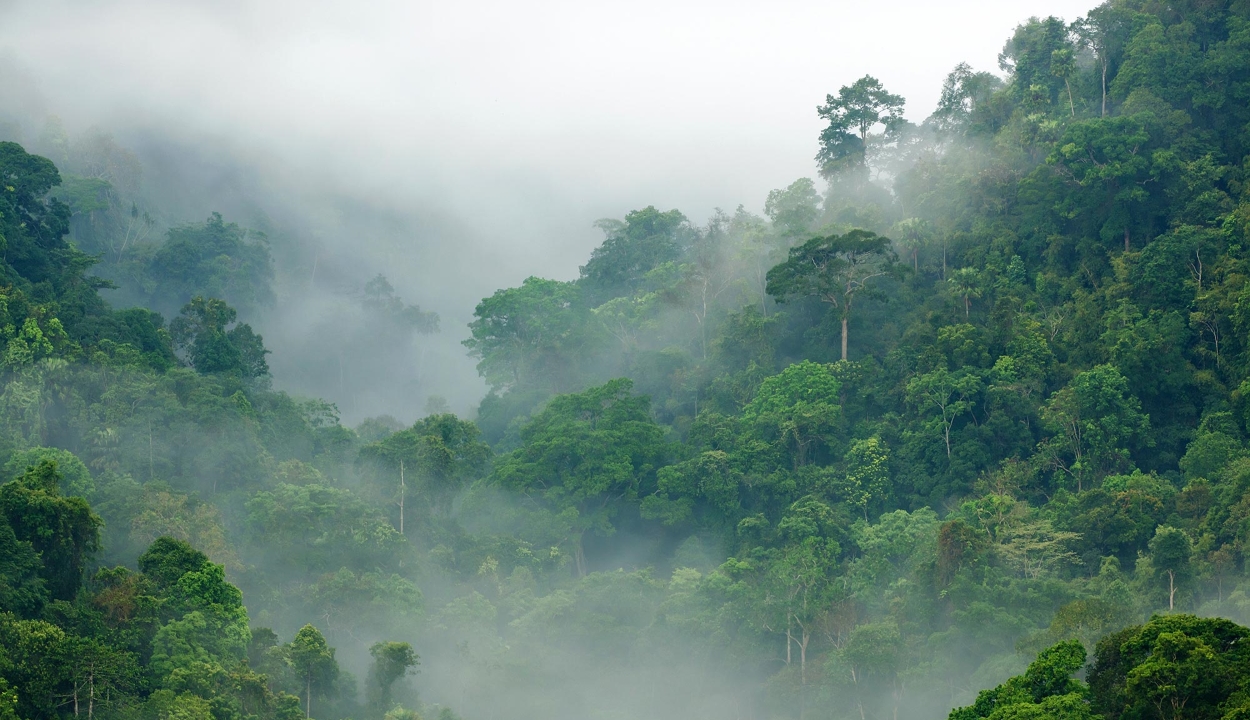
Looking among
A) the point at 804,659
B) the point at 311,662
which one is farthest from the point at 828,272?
the point at 311,662

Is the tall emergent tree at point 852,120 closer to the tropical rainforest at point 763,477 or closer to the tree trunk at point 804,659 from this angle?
the tropical rainforest at point 763,477

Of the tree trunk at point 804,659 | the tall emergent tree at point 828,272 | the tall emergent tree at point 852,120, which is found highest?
the tall emergent tree at point 852,120

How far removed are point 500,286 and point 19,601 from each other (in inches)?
1950

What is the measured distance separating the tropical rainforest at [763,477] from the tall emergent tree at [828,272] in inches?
5.4

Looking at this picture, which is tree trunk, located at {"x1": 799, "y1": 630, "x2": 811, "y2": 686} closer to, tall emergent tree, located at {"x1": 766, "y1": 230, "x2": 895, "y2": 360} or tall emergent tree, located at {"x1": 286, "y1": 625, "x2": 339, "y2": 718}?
tall emergent tree, located at {"x1": 286, "y1": 625, "x2": 339, "y2": 718}

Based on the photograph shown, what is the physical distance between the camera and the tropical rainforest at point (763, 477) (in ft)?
114

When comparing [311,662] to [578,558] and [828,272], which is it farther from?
[828,272]

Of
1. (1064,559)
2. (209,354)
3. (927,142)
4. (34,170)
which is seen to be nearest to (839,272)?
(927,142)

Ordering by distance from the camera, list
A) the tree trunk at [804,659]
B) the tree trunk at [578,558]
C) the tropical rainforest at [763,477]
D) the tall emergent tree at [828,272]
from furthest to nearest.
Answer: the tall emergent tree at [828,272], the tree trunk at [578,558], the tree trunk at [804,659], the tropical rainforest at [763,477]

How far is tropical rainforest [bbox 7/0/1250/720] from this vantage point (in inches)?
1373

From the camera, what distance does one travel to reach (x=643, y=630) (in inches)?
1633

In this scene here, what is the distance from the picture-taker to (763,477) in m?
44.4

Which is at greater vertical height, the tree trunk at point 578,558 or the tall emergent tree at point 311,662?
the tree trunk at point 578,558

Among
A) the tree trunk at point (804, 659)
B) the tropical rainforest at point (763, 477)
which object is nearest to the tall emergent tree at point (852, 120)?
the tropical rainforest at point (763, 477)
